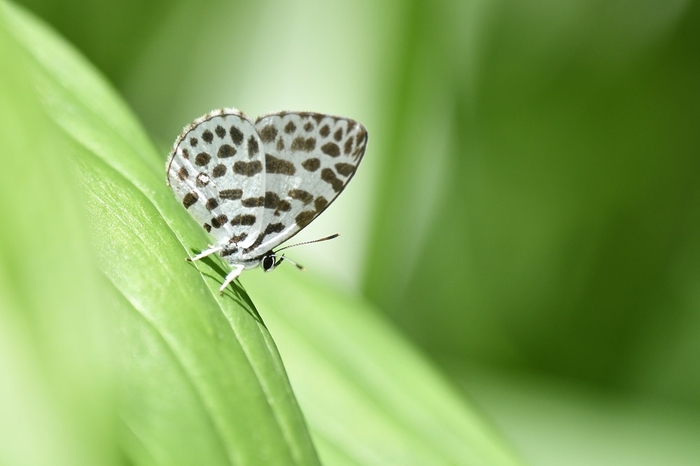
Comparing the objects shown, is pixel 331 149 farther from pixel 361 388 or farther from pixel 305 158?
pixel 361 388

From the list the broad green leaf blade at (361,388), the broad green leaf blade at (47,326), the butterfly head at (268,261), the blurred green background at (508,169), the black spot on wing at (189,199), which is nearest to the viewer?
the broad green leaf blade at (47,326)

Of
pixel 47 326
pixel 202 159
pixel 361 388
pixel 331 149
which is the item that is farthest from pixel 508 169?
pixel 47 326

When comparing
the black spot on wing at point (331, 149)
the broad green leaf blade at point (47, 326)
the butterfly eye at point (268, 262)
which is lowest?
the butterfly eye at point (268, 262)

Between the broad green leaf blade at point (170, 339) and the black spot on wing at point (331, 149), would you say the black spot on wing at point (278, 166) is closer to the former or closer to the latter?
the black spot on wing at point (331, 149)

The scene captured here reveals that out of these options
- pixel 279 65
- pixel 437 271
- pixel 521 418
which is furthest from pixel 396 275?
pixel 279 65

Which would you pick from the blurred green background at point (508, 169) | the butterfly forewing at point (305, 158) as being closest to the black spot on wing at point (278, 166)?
the butterfly forewing at point (305, 158)

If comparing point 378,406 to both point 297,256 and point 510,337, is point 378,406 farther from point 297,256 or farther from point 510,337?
point 510,337
